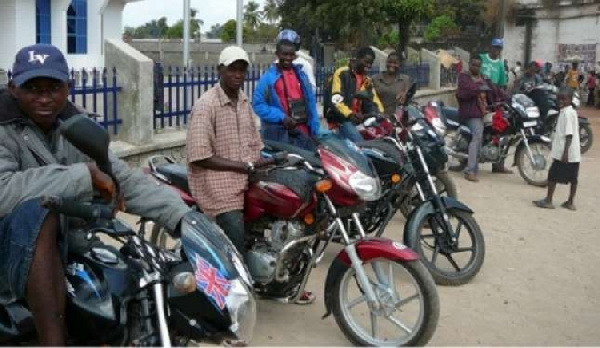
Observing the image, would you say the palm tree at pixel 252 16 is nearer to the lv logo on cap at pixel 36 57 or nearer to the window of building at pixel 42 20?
the window of building at pixel 42 20

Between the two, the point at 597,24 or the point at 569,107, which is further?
the point at 597,24

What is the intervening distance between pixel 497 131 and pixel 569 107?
181cm

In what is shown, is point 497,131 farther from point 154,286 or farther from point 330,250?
point 154,286

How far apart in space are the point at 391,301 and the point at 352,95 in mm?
3752

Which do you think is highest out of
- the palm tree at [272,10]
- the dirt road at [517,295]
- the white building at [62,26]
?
the palm tree at [272,10]

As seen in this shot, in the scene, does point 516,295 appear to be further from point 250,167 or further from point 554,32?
point 554,32

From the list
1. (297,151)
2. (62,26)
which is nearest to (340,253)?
(297,151)

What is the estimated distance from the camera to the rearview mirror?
1.94 m

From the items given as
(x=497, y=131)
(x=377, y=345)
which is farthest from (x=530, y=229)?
(x=377, y=345)

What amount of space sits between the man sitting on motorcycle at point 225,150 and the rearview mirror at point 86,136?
72.4 inches

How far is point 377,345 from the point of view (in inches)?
149

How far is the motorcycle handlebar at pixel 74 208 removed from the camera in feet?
6.54

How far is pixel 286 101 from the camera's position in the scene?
18.1 ft

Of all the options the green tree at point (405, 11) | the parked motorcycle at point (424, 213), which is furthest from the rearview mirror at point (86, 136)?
the green tree at point (405, 11)
